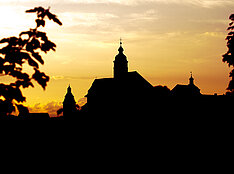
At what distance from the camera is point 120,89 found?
7025 centimetres

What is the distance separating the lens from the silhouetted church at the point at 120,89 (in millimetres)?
68062

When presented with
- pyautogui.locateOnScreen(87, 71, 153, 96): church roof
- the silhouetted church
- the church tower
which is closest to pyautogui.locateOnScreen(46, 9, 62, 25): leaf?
the silhouetted church

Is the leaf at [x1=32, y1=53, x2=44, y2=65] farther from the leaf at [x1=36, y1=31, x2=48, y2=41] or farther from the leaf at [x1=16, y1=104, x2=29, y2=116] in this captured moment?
the leaf at [x1=16, y1=104, x2=29, y2=116]

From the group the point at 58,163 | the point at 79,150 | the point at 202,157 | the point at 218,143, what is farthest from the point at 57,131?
the point at 218,143

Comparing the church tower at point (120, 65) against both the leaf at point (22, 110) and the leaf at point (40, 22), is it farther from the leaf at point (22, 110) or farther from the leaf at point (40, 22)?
the leaf at point (22, 110)

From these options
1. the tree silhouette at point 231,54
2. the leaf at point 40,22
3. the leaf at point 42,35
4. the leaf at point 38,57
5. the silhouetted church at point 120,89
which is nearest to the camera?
the leaf at point 38,57

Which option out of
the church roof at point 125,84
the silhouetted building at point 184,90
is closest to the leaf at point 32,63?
the church roof at point 125,84

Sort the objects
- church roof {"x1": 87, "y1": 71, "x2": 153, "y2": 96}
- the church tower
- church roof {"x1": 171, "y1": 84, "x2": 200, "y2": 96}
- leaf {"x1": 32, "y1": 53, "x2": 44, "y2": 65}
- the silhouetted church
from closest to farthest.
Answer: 1. leaf {"x1": 32, "y1": 53, "x2": 44, "y2": 65}
2. the silhouetted church
3. church roof {"x1": 87, "y1": 71, "x2": 153, "y2": 96}
4. the church tower
5. church roof {"x1": 171, "y1": 84, "x2": 200, "y2": 96}

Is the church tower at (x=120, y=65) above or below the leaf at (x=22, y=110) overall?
above

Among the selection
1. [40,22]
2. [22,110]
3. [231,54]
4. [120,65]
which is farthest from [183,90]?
[22,110]

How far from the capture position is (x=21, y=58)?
614 centimetres

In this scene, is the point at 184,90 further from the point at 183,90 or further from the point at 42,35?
the point at 42,35

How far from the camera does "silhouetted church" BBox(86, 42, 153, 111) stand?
2680 inches

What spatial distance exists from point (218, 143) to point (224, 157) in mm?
3882
